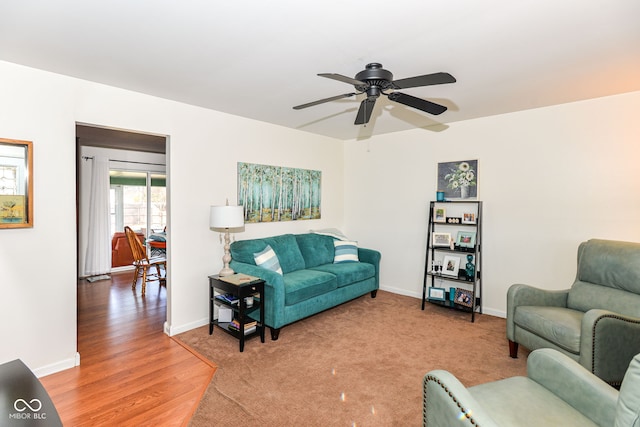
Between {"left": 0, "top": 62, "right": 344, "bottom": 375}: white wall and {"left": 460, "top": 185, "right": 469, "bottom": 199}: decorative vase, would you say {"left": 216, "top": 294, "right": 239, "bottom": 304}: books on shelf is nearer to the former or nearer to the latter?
{"left": 0, "top": 62, "right": 344, "bottom": 375}: white wall

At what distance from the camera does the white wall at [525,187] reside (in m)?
3.24

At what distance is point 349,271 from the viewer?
4164 mm

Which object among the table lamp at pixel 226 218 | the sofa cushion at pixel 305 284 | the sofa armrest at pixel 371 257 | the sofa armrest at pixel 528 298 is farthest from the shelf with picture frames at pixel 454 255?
the table lamp at pixel 226 218

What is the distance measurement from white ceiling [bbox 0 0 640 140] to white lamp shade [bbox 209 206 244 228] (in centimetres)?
115

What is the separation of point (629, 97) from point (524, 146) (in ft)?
3.13

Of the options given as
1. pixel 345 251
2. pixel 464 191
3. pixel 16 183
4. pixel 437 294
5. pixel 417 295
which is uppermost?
pixel 464 191

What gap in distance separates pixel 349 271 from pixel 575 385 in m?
2.80

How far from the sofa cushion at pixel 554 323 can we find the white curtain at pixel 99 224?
645 cm

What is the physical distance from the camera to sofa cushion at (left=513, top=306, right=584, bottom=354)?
2.39 m

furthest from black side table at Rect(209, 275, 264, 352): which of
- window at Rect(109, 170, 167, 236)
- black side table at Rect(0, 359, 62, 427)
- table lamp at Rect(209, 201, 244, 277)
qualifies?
window at Rect(109, 170, 167, 236)

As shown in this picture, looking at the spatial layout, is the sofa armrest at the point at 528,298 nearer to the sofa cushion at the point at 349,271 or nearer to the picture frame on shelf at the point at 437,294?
the picture frame on shelf at the point at 437,294

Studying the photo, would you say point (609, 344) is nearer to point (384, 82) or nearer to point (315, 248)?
point (384, 82)

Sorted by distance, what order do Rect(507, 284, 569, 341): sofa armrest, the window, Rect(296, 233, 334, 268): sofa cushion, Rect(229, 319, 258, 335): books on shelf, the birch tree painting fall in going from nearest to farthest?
Rect(507, 284, 569, 341): sofa armrest
Rect(229, 319, 258, 335): books on shelf
the birch tree painting
Rect(296, 233, 334, 268): sofa cushion
the window

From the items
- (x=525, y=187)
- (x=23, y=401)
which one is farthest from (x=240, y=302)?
(x=525, y=187)
